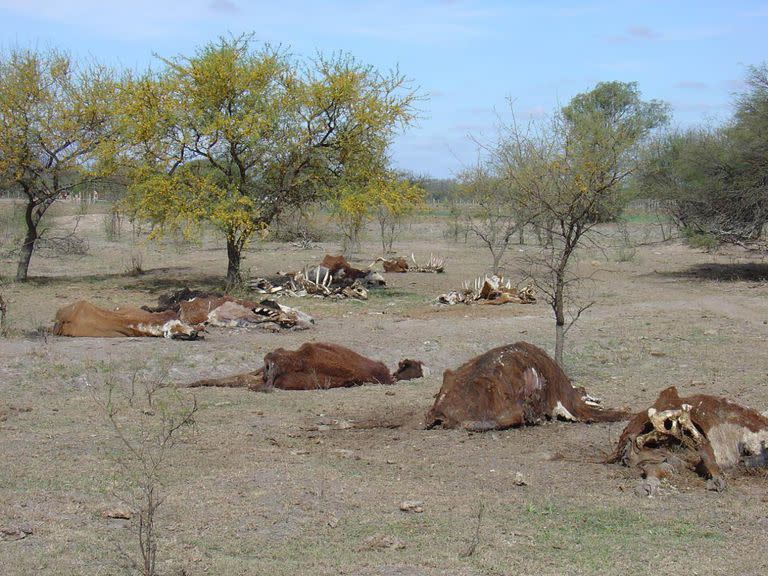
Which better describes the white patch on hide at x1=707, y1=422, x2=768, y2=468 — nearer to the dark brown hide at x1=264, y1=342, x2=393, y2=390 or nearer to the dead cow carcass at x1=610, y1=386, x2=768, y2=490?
the dead cow carcass at x1=610, y1=386, x2=768, y2=490

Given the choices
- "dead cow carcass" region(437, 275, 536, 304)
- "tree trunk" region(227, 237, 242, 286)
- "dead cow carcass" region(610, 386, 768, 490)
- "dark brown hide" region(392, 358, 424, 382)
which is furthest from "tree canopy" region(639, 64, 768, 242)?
"dead cow carcass" region(610, 386, 768, 490)

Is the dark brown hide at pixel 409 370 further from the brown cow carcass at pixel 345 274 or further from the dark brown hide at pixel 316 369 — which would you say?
the brown cow carcass at pixel 345 274

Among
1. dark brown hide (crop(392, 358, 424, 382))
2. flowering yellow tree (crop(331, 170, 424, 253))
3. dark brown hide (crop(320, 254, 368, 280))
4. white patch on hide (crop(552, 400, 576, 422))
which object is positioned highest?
flowering yellow tree (crop(331, 170, 424, 253))

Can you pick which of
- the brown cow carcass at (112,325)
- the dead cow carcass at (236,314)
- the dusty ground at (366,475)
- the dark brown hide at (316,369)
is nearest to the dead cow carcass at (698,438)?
the dusty ground at (366,475)

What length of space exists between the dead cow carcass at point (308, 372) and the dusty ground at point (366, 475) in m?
0.36

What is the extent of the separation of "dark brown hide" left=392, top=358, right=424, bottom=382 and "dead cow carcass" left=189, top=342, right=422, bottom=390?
393 millimetres

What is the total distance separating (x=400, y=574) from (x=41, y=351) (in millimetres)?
8069

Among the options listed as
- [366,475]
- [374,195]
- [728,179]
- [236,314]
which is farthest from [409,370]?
[728,179]

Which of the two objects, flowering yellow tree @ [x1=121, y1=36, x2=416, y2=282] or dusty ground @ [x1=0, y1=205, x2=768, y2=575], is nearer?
dusty ground @ [x1=0, y1=205, x2=768, y2=575]

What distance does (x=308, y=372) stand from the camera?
33.1 ft

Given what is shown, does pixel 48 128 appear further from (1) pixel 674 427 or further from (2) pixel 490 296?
(1) pixel 674 427

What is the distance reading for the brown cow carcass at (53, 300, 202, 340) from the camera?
41.2 ft

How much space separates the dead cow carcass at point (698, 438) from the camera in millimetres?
6121

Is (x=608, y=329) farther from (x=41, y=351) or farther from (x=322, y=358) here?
(x=41, y=351)
